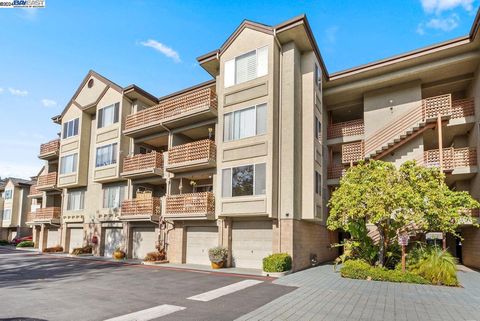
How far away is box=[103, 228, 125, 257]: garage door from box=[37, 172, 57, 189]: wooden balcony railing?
31.6ft

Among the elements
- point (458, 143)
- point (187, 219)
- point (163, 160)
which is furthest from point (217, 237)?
point (458, 143)

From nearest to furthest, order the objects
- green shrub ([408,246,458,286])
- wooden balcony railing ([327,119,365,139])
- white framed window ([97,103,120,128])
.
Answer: green shrub ([408,246,458,286]) → wooden balcony railing ([327,119,365,139]) → white framed window ([97,103,120,128])

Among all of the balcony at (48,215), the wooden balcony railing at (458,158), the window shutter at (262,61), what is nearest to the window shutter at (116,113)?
the balcony at (48,215)

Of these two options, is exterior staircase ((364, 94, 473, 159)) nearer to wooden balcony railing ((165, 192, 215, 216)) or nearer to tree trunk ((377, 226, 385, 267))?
tree trunk ((377, 226, 385, 267))

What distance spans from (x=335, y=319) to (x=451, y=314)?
3785mm

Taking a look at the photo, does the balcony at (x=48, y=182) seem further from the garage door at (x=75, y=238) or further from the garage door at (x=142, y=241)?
the garage door at (x=142, y=241)

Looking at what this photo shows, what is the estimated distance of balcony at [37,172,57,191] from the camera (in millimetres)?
32791

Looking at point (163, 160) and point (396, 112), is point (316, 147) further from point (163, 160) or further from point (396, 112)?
point (163, 160)

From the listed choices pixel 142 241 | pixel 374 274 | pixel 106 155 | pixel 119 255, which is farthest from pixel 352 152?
pixel 106 155

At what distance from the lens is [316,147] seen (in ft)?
69.6

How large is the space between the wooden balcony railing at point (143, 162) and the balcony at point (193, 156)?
1.40 meters

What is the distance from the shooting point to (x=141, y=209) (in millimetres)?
23828

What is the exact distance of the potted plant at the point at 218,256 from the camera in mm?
19375

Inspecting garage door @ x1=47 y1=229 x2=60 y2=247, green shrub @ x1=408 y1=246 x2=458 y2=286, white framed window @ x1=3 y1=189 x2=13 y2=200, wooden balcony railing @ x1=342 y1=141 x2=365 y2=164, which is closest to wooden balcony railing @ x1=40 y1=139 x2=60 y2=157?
garage door @ x1=47 y1=229 x2=60 y2=247
